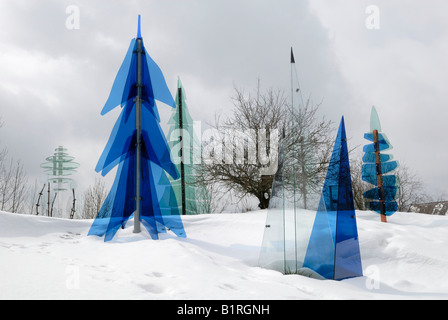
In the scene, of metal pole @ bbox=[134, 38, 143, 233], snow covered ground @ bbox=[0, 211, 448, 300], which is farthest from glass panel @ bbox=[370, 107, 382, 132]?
metal pole @ bbox=[134, 38, 143, 233]

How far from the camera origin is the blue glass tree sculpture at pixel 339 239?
5.43 metres

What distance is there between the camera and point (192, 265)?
4.77 metres

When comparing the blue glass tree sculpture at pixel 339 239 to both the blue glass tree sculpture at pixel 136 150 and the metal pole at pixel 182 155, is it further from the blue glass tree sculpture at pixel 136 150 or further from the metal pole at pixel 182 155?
the metal pole at pixel 182 155

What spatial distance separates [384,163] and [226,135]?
6.77 meters

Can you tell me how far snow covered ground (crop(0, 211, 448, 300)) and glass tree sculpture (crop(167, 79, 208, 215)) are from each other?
20.1 feet

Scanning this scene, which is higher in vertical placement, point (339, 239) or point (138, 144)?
point (138, 144)

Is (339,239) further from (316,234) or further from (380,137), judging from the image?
(380,137)

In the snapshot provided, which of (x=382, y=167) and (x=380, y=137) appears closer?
(x=380, y=137)

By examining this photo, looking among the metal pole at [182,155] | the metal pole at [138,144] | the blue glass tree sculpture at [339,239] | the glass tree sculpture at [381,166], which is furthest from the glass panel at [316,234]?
the metal pole at [182,155]


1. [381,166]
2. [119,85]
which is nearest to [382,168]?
[381,166]

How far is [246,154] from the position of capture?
45.2 feet

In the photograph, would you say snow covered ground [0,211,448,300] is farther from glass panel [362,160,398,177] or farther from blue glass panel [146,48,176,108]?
glass panel [362,160,398,177]

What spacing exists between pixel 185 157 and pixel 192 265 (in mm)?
11124

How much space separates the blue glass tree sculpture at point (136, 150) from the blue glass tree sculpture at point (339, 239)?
9.73 feet
